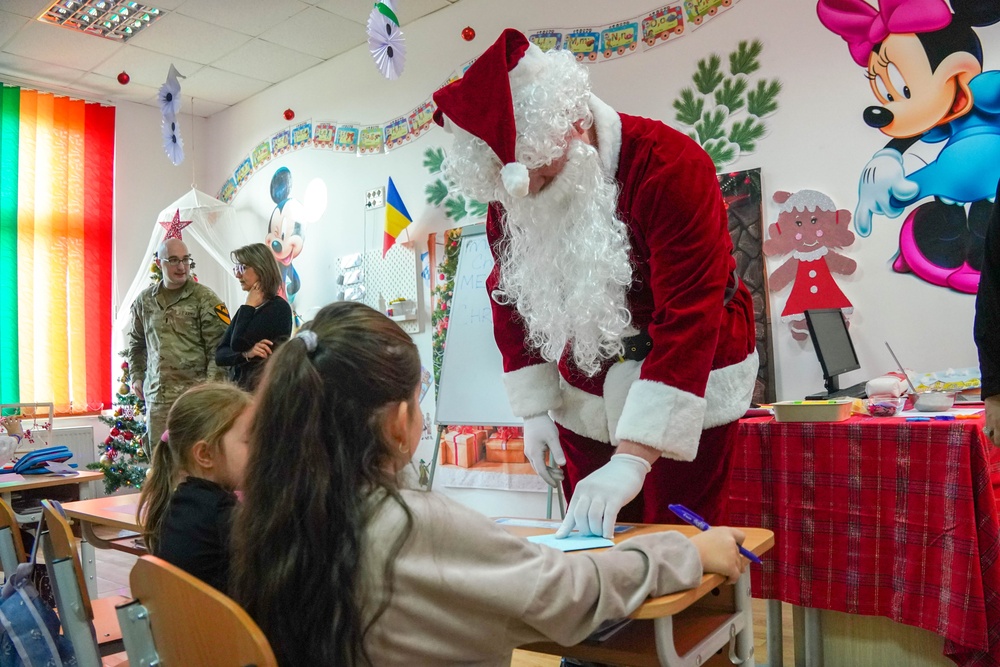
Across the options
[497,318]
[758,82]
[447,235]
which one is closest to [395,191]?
[447,235]

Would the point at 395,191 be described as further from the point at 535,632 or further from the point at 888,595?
the point at 535,632

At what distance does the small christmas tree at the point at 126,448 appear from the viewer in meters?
5.00

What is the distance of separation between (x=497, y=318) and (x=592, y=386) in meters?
0.28

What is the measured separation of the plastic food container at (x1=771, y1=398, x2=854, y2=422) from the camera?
80.5 inches

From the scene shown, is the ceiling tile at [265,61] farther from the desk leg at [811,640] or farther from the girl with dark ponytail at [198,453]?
the desk leg at [811,640]

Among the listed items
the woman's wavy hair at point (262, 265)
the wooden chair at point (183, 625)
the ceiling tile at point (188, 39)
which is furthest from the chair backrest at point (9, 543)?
the ceiling tile at point (188, 39)

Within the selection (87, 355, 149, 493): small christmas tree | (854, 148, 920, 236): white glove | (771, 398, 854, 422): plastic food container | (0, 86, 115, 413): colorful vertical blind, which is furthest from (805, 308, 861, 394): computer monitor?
(0, 86, 115, 413): colorful vertical blind

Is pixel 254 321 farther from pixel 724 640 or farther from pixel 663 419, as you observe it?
pixel 724 640

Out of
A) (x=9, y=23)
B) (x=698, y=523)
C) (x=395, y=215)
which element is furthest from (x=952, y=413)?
(x=9, y=23)

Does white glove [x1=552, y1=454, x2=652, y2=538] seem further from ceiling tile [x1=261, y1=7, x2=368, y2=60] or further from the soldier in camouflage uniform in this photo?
ceiling tile [x1=261, y1=7, x2=368, y2=60]

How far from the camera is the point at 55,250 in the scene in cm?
556

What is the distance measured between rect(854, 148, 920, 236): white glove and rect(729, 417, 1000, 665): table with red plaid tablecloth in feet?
4.05

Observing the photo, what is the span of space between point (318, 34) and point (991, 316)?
4.30 meters

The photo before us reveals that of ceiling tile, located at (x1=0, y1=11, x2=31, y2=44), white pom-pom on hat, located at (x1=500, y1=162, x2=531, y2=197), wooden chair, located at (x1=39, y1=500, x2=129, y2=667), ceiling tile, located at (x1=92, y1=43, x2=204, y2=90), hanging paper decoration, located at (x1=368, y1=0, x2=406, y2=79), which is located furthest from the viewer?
ceiling tile, located at (x1=92, y1=43, x2=204, y2=90)
